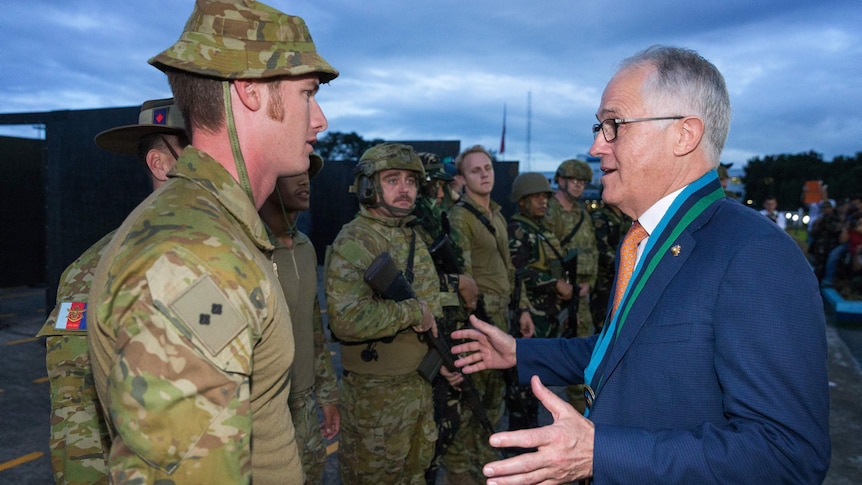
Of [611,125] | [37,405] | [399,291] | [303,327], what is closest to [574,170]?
[399,291]

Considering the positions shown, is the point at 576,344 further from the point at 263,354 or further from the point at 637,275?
the point at 263,354

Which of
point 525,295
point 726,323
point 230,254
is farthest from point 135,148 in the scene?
point 525,295

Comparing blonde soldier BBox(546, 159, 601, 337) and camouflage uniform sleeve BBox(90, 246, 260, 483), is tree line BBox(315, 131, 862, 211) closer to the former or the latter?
blonde soldier BBox(546, 159, 601, 337)

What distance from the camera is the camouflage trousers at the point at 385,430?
3102 millimetres

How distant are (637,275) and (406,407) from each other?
1.99 metres

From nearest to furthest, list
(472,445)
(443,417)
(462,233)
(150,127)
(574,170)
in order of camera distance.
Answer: (150,127) < (443,417) < (472,445) < (462,233) < (574,170)

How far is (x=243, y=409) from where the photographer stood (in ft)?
3.38

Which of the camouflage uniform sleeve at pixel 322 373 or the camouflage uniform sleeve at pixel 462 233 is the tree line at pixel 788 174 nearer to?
the camouflage uniform sleeve at pixel 462 233

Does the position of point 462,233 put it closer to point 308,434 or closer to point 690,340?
point 308,434

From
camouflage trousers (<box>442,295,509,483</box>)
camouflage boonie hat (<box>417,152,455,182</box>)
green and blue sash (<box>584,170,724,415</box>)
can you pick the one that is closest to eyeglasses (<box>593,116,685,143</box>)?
green and blue sash (<box>584,170,724,415</box>)

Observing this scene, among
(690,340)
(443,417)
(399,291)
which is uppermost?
(690,340)

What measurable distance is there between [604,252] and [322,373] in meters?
4.83

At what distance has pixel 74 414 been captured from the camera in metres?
1.90

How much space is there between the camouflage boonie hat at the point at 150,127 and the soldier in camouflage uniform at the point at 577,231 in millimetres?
4285
